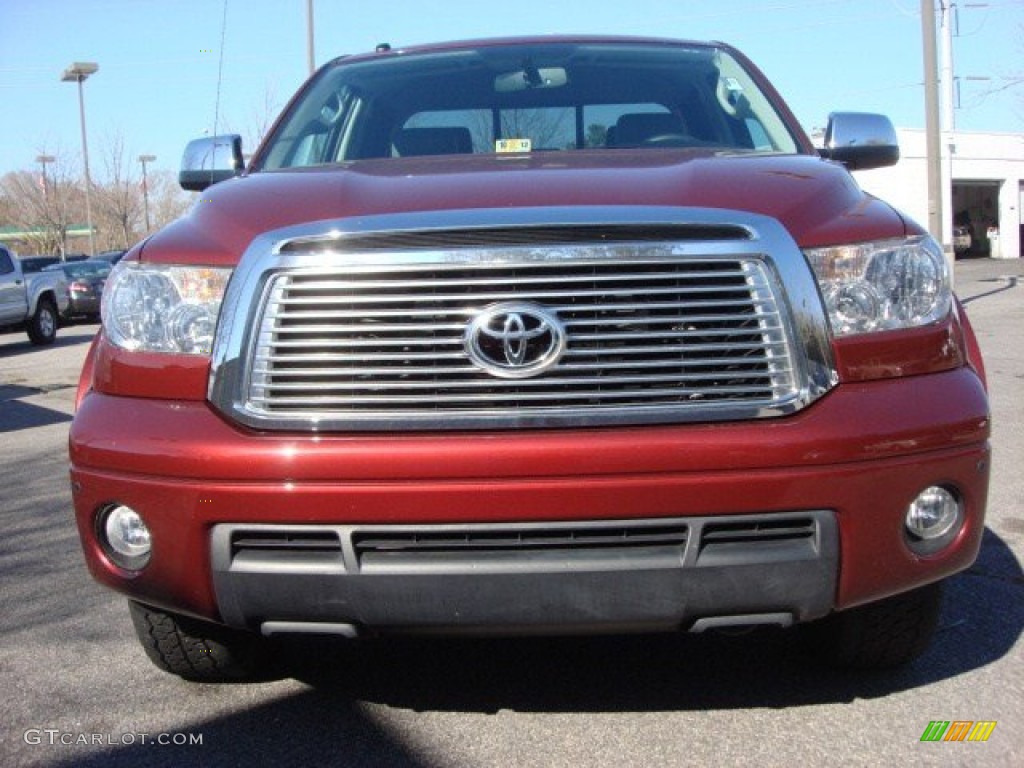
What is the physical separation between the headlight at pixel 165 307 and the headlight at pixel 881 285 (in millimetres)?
1439

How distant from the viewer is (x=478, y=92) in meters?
4.36

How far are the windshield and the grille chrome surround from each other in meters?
1.30

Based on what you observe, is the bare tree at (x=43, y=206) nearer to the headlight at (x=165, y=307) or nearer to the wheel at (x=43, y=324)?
the wheel at (x=43, y=324)

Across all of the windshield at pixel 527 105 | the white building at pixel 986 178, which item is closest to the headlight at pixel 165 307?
the windshield at pixel 527 105

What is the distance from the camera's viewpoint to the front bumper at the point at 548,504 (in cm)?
253

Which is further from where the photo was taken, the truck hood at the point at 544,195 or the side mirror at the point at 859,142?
the side mirror at the point at 859,142

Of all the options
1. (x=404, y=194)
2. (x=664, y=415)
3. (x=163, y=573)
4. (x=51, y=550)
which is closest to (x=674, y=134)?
(x=404, y=194)

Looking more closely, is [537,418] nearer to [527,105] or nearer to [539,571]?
[539,571]

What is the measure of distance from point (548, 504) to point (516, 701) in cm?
93

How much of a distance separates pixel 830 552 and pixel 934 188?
55.2 ft

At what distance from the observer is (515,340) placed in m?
2.60

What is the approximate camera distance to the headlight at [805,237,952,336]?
2.75m

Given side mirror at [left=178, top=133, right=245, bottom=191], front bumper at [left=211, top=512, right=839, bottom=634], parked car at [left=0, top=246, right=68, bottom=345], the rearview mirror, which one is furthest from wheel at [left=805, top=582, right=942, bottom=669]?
parked car at [left=0, top=246, right=68, bottom=345]

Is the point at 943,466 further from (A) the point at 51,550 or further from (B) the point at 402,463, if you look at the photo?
(A) the point at 51,550
